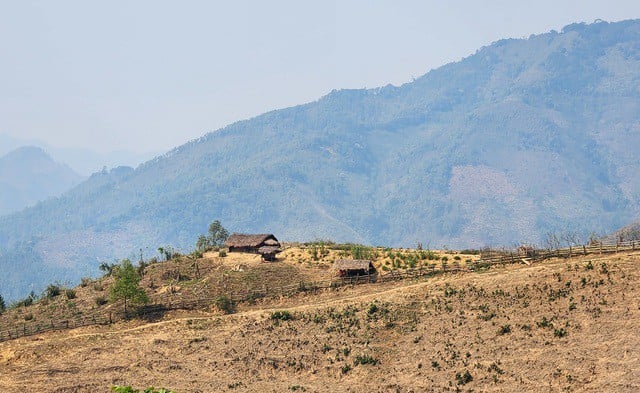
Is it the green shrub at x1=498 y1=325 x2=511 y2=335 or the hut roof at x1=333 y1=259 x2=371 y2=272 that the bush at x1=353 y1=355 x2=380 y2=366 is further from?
the hut roof at x1=333 y1=259 x2=371 y2=272

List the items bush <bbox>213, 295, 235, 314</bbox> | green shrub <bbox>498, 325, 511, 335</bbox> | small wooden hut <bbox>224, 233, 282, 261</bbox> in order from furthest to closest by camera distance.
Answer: small wooden hut <bbox>224, 233, 282, 261</bbox>
bush <bbox>213, 295, 235, 314</bbox>
green shrub <bbox>498, 325, 511, 335</bbox>

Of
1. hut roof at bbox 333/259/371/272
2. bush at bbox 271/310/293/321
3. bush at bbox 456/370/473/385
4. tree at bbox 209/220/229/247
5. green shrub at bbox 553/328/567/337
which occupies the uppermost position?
tree at bbox 209/220/229/247

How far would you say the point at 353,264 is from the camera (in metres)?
85.8

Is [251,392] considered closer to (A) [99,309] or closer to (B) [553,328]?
(B) [553,328]

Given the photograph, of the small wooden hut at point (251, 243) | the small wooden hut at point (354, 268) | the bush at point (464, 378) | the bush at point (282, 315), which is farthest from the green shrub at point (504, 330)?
the small wooden hut at point (251, 243)

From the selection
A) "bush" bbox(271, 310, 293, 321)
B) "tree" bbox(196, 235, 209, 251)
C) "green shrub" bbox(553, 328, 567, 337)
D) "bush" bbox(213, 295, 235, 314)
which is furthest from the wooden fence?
"tree" bbox(196, 235, 209, 251)

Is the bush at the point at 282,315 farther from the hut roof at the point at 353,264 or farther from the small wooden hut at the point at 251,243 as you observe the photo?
the small wooden hut at the point at 251,243

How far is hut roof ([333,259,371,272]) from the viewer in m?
85.1

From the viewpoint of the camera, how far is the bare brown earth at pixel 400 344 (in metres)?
51.7

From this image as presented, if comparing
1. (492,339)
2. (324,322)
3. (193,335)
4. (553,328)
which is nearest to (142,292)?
(193,335)

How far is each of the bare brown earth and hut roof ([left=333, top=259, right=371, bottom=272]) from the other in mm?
8100

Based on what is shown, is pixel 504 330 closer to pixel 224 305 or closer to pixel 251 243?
pixel 224 305

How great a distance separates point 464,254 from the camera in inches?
3696

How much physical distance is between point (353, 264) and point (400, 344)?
2469 centimetres
